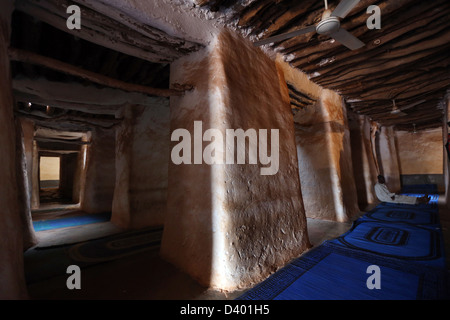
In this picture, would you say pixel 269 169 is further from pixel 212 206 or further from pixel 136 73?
pixel 136 73

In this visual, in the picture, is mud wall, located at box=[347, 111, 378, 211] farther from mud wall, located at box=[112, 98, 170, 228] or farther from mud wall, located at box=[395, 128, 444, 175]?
mud wall, located at box=[112, 98, 170, 228]

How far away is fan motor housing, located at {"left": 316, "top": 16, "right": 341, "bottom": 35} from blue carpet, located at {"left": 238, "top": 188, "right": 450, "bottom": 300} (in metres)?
3.03

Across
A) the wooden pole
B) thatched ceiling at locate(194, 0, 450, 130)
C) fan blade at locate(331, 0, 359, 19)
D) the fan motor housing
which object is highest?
thatched ceiling at locate(194, 0, 450, 130)

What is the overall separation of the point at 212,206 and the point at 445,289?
273cm

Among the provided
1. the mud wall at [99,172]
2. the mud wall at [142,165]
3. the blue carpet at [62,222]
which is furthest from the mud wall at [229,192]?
the mud wall at [99,172]

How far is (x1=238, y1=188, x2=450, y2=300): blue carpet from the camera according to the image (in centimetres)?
213

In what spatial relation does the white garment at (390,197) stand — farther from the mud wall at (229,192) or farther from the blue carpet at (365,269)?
→ the mud wall at (229,192)

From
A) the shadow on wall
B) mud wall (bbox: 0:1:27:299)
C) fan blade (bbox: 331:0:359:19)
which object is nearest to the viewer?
mud wall (bbox: 0:1:27:299)

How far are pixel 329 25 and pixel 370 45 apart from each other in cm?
185

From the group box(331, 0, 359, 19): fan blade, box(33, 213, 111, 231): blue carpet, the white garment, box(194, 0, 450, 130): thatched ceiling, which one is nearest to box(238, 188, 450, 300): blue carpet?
the white garment

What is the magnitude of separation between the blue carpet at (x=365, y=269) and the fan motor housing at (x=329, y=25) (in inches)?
119
